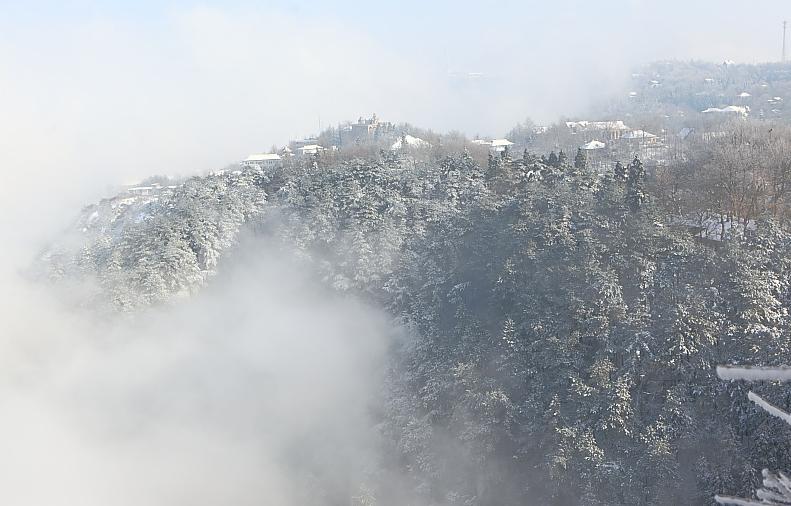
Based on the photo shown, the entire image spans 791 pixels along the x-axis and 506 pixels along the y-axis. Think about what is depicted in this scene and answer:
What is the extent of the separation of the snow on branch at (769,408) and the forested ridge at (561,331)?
0.38 feet

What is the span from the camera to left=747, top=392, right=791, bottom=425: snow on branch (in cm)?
721

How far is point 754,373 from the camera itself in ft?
26.0

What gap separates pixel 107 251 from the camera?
1723cm

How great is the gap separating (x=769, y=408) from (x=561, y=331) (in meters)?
2.81

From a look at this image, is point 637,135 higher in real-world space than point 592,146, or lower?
lower

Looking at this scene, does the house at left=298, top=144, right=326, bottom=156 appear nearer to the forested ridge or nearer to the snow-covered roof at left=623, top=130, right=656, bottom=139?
the forested ridge

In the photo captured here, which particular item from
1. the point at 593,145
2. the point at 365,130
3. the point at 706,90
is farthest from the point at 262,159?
the point at 706,90

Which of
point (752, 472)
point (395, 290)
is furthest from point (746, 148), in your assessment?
point (752, 472)

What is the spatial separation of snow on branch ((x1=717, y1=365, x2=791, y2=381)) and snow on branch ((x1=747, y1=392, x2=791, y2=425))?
0.91ft

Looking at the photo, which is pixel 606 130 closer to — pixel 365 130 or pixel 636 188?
pixel 365 130

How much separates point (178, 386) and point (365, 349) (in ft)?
11.5

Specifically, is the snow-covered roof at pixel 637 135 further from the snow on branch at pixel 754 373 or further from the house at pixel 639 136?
the snow on branch at pixel 754 373

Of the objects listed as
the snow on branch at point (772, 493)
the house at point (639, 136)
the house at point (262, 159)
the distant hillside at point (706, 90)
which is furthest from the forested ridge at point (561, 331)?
the distant hillside at point (706, 90)

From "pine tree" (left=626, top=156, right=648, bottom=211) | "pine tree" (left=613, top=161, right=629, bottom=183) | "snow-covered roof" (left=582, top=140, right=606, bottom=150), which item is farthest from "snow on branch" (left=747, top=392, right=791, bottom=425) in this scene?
"snow-covered roof" (left=582, top=140, right=606, bottom=150)
